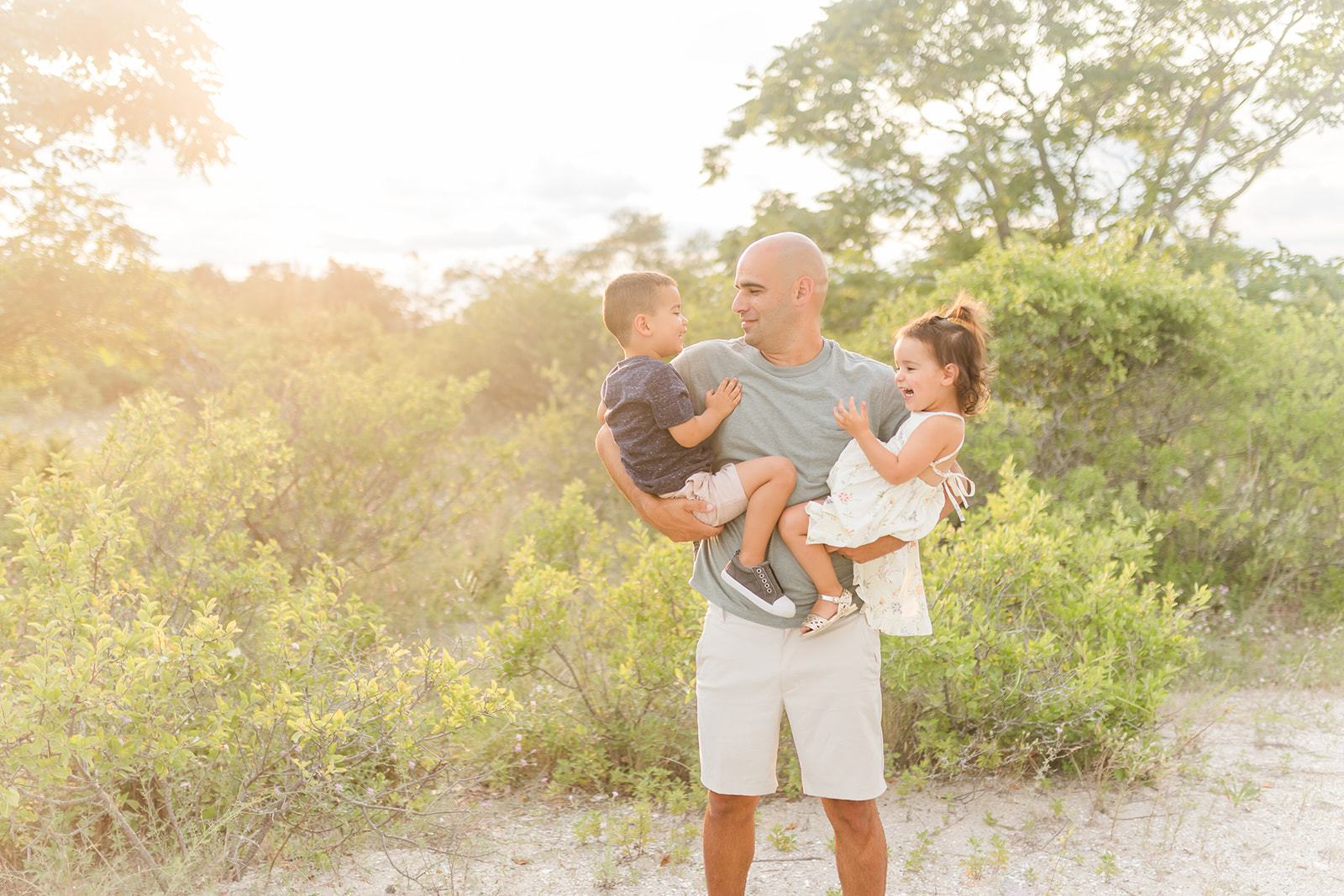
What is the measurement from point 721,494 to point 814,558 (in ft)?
1.01

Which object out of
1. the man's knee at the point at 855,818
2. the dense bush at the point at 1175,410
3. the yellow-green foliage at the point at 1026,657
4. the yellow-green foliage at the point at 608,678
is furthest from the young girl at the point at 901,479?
the dense bush at the point at 1175,410

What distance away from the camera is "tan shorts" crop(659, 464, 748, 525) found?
93.4 inches

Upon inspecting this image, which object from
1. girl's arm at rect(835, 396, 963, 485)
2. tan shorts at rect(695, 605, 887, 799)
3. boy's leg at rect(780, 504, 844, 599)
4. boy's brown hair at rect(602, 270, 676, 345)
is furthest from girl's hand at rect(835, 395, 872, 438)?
boy's brown hair at rect(602, 270, 676, 345)

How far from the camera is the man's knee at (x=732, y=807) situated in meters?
2.40

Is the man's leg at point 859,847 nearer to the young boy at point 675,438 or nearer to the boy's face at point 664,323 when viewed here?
the young boy at point 675,438

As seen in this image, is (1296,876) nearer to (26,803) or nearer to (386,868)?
(386,868)

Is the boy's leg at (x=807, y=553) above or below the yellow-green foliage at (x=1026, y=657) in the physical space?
above

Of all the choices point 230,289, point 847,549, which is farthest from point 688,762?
point 230,289

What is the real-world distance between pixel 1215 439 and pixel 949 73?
18.7ft

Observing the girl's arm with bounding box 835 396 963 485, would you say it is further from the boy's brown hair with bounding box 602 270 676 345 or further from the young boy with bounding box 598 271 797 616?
the boy's brown hair with bounding box 602 270 676 345

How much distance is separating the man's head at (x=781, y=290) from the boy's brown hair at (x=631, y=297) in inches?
11.1

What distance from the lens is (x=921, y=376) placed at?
2291 millimetres

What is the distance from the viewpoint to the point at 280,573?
14.2ft

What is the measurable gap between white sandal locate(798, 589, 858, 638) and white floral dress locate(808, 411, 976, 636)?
7 cm
